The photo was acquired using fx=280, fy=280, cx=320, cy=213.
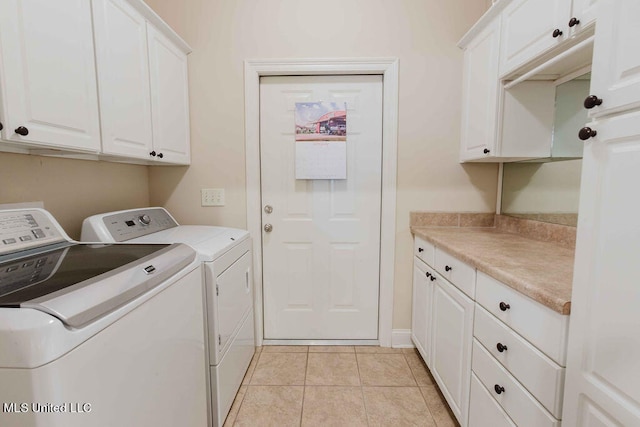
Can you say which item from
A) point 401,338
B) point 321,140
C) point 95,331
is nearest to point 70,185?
point 95,331

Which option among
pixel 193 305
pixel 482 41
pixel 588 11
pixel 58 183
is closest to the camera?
pixel 588 11

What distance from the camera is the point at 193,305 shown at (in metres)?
1.09

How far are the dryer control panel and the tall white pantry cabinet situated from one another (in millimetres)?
1713

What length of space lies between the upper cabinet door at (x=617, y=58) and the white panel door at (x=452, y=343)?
2.83 feet

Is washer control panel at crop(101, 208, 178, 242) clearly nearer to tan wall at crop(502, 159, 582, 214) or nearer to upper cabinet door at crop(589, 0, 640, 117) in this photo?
upper cabinet door at crop(589, 0, 640, 117)

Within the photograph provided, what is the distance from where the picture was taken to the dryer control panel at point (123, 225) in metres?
1.29

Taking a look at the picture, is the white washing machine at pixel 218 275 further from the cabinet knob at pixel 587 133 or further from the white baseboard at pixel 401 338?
the cabinet knob at pixel 587 133

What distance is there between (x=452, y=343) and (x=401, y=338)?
72 cm

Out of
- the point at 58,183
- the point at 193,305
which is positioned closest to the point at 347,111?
the point at 193,305

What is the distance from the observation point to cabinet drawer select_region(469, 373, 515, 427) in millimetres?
994

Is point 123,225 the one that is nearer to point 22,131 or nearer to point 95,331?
point 22,131

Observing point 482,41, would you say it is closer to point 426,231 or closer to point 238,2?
point 426,231

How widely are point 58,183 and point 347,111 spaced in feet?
5.47

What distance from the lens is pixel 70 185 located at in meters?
1.40
